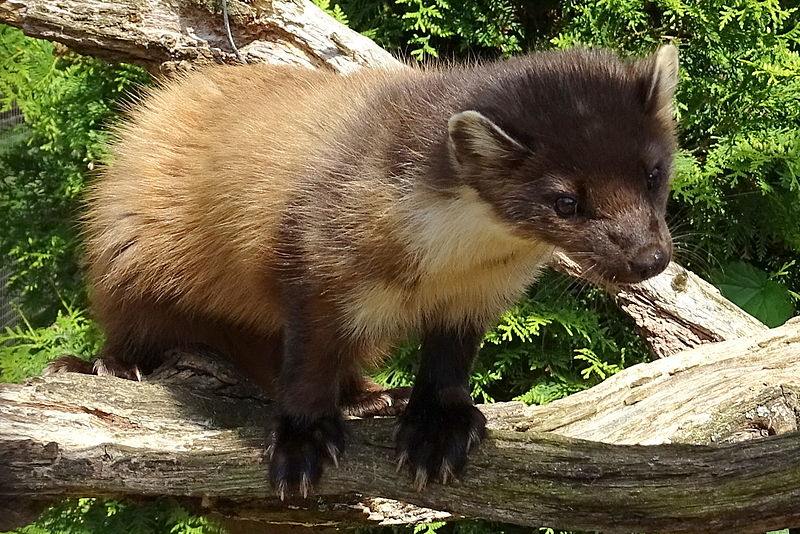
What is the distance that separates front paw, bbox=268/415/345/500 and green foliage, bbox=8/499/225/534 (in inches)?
62.3

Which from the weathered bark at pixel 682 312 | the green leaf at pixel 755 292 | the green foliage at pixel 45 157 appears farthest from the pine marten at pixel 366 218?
the green leaf at pixel 755 292

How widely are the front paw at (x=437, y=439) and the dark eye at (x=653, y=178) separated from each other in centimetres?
74

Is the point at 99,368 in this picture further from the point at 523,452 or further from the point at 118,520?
the point at 523,452

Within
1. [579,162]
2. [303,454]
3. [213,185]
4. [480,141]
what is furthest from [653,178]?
[213,185]

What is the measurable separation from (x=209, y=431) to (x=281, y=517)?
301 mm

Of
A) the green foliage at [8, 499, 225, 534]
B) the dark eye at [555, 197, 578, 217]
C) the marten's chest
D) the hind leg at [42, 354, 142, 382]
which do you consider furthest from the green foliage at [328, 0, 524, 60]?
the green foliage at [8, 499, 225, 534]

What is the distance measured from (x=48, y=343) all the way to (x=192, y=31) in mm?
1551

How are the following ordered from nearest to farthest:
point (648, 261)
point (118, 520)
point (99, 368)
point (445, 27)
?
point (648, 261)
point (99, 368)
point (118, 520)
point (445, 27)

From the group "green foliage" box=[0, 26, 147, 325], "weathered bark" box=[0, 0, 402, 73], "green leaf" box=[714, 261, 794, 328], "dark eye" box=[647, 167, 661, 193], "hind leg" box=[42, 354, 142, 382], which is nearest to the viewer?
"dark eye" box=[647, 167, 661, 193]

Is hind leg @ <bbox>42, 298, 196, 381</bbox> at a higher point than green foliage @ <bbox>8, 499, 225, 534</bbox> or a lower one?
higher

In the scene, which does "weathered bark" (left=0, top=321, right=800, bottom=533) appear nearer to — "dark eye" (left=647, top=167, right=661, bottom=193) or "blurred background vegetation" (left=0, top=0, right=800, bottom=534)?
"dark eye" (left=647, top=167, right=661, bottom=193)

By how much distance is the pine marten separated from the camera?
2062 millimetres

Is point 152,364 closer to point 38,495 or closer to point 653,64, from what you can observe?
point 38,495

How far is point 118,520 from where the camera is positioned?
3.89 meters
